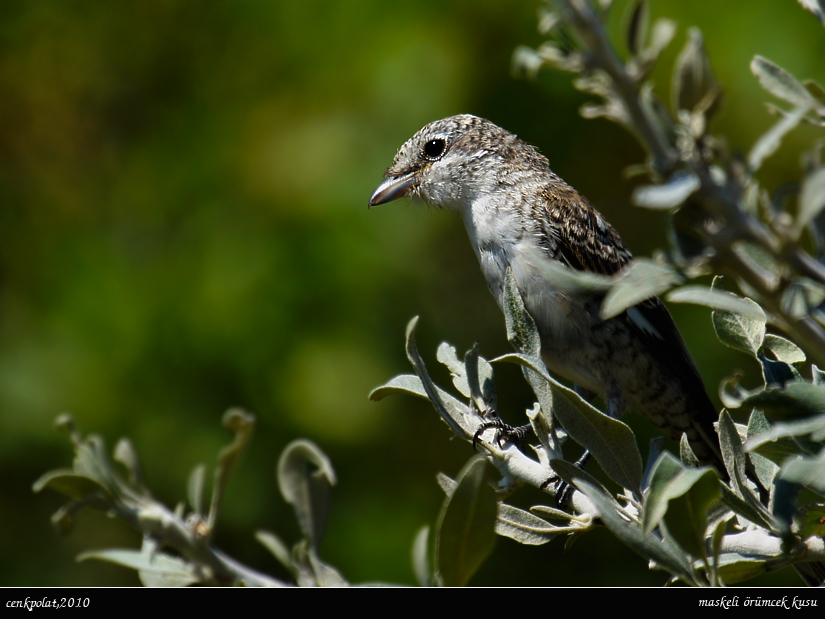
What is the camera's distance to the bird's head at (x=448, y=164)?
347 cm

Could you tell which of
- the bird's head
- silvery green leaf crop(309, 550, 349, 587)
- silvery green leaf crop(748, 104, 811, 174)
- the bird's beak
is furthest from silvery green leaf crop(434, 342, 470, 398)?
the bird's beak

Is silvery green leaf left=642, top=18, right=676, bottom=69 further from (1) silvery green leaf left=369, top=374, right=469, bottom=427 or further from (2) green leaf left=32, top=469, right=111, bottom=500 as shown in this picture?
(2) green leaf left=32, top=469, right=111, bottom=500

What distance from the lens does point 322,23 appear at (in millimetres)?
4406

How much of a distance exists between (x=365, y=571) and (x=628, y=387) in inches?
63.9

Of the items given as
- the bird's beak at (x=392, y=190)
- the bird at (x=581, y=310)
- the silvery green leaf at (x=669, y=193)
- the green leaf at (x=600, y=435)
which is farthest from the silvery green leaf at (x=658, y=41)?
the bird's beak at (x=392, y=190)

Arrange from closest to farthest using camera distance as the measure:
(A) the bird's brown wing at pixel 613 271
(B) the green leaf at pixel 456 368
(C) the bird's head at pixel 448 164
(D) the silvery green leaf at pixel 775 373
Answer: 1. (D) the silvery green leaf at pixel 775 373
2. (B) the green leaf at pixel 456 368
3. (A) the bird's brown wing at pixel 613 271
4. (C) the bird's head at pixel 448 164

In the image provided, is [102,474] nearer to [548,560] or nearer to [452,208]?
[452,208]

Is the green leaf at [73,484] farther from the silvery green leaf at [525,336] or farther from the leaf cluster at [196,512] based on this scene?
the silvery green leaf at [525,336]

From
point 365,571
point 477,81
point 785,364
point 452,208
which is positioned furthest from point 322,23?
point 785,364

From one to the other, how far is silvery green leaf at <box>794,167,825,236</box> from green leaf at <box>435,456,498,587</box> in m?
0.62

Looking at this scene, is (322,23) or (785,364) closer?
(785,364)

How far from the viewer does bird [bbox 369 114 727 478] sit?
9.52 ft

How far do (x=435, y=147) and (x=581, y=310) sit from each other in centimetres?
123

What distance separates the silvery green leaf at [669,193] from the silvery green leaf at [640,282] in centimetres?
12
